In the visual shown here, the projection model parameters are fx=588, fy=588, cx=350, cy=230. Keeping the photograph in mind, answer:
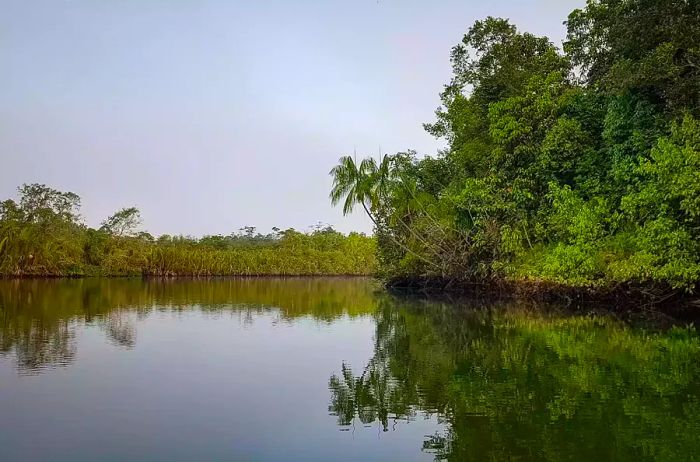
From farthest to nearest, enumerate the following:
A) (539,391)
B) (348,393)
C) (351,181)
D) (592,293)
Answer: (351,181) < (592,293) < (348,393) < (539,391)

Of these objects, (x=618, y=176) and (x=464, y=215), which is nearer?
(x=618, y=176)

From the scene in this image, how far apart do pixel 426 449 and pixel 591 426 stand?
5.97 ft

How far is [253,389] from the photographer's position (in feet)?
26.3

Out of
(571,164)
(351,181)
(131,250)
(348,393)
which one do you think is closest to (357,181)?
(351,181)

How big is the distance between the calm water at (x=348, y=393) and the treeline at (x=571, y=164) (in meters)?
4.19

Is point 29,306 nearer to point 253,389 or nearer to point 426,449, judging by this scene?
point 253,389

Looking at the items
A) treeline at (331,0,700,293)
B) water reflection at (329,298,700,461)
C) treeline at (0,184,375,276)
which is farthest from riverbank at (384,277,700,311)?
treeline at (0,184,375,276)

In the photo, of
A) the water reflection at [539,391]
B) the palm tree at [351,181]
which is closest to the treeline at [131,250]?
the palm tree at [351,181]

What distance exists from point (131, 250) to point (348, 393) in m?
55.7

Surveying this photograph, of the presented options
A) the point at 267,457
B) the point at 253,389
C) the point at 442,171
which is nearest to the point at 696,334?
the point at 253,389

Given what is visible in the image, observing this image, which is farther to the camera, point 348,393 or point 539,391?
point 348,393

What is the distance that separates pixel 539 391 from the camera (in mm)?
7602

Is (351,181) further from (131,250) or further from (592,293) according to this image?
(131,250)

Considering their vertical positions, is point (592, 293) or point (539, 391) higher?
point (592, 293)
